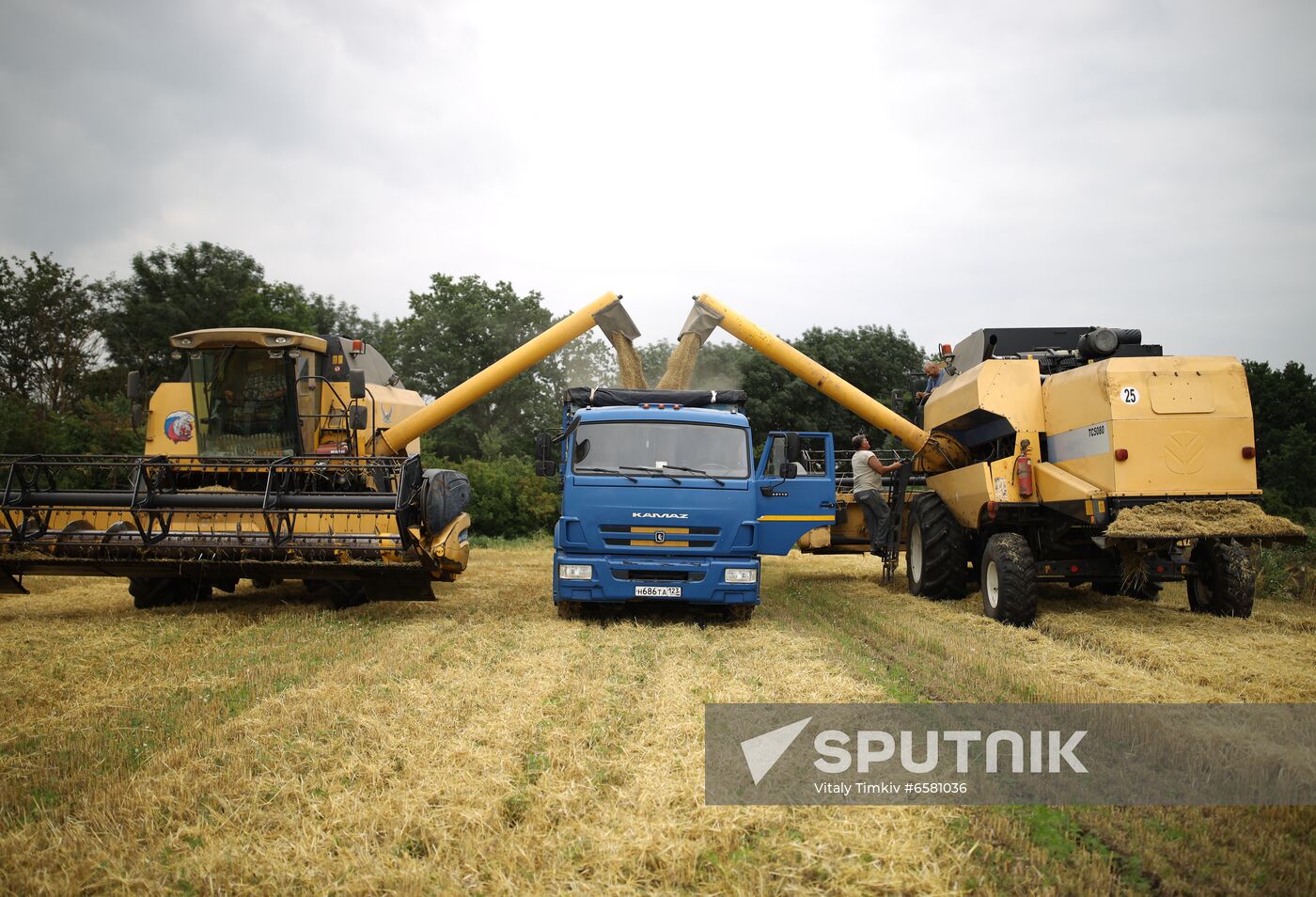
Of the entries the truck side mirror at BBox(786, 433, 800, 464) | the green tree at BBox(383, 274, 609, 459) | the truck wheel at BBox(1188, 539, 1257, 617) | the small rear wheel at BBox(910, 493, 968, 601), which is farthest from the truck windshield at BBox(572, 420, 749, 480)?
the green tree at BBox(383, 274, 609, 459)

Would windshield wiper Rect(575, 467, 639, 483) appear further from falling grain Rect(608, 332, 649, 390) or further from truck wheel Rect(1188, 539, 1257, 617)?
truck wheel Rect(1188, 539, 1257, 617)

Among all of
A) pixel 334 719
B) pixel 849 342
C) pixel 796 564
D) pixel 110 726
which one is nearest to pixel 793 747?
pixel 334 719

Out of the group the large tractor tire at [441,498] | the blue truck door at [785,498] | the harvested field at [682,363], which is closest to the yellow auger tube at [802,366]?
the harvested field at [682,363]

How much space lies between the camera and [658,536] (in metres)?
8.41

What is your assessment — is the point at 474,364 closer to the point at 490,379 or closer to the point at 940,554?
the point at 490,379

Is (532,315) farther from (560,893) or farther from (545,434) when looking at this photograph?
(560,893)

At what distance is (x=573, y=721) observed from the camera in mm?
4844

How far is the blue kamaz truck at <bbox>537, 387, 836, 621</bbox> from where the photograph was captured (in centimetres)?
837

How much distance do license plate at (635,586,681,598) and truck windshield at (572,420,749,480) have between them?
1097 millimetres

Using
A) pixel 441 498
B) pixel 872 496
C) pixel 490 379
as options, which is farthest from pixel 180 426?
pixel 872 496

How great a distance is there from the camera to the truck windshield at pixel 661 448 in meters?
8.76

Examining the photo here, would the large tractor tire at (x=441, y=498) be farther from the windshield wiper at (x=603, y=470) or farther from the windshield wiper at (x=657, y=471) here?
the windshield wiper at (x=657, y=471)

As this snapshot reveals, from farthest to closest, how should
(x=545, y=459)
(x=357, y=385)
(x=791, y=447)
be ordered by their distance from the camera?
1. (x=357, y=385)
2. (x=545, y=459)
3. (x=791, y=447)

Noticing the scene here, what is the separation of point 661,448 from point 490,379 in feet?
14.0
